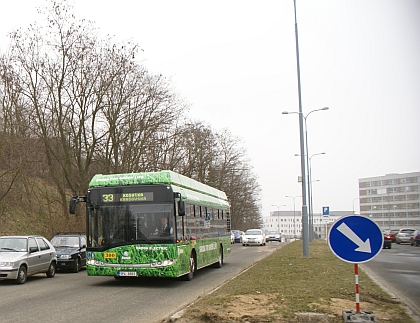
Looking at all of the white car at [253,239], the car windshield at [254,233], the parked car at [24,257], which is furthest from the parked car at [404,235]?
the parked car at [24,257]

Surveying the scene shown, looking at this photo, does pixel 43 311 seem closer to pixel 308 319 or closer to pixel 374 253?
pixel 308 319

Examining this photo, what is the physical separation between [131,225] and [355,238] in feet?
26.7

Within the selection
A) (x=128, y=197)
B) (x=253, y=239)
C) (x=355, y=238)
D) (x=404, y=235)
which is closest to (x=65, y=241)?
(x=128, y=197)

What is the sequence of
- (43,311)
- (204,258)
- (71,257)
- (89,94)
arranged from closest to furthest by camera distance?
(43,311), (204,258), (71,257), (89,94)

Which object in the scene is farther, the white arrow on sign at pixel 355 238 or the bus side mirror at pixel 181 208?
the bus side mirror at pixel 181 208

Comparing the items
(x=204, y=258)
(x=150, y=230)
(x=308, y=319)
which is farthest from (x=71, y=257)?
(x=308, y=319)

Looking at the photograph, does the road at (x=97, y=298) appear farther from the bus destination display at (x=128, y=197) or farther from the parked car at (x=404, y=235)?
the parked car at (x=404, y=235)

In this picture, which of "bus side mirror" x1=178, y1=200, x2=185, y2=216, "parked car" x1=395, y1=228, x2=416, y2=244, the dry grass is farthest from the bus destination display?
"parked car" x1=395, y1=228, x2=416, y2=244

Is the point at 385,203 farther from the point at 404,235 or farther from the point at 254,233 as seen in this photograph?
the point at 254,233

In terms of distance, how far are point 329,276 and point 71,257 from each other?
10350mm

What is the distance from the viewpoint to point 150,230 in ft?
46.8

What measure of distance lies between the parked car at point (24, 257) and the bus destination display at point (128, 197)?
10.7 ft

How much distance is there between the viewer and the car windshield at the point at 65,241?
69.6 feet

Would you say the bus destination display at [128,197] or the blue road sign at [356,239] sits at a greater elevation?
the bus destination display at [128,197]
